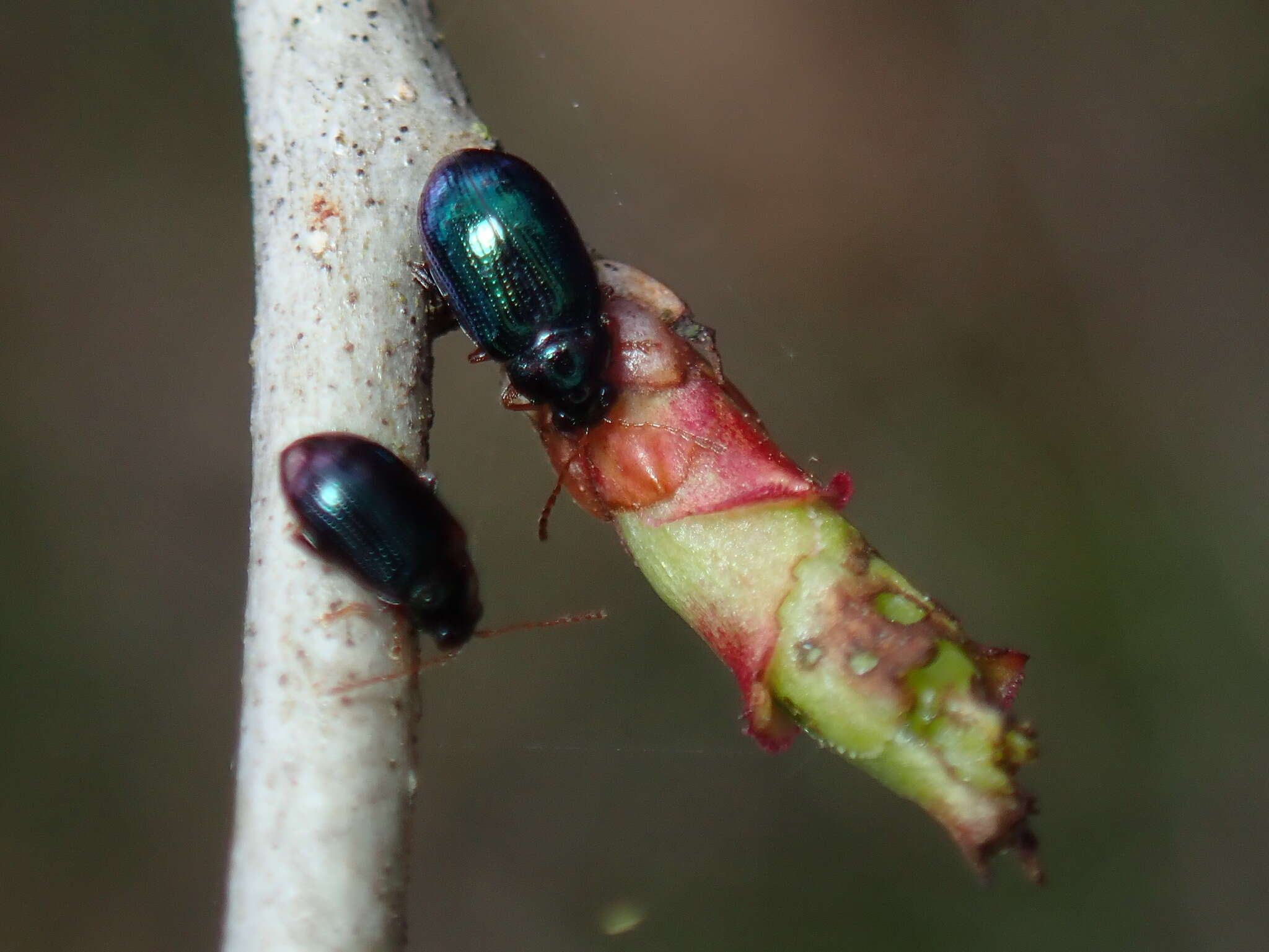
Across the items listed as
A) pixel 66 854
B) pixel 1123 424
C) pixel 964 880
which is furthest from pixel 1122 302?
pixel 66 854

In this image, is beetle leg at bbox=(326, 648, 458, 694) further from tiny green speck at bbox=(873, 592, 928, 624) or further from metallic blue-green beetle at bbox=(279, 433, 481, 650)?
tiny green speck at bbox=(873, 592, 928, 624)

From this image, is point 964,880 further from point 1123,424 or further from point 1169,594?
point 1123,424

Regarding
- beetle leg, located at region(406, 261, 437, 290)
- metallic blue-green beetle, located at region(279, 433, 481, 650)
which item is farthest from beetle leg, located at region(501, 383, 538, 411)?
beetle leg, located at region(406, 261, 437, 290)

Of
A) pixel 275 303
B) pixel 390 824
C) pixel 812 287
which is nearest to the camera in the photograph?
pixel 390 824

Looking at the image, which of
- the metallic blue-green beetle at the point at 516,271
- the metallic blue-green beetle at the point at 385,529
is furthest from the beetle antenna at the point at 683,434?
the metallic blue-green beetle at the point at 385,529

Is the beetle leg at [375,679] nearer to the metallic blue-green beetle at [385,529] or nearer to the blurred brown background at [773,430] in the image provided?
the metallic blue-green beetle at [385,529]

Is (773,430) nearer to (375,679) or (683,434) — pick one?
(683,434)

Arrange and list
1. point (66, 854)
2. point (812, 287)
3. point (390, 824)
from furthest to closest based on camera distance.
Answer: point (812, 287) < point (66, 854) < point (390, 824)
